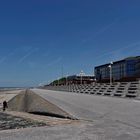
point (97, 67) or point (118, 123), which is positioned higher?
point (97, 67)

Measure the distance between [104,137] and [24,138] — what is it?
8.04 feet

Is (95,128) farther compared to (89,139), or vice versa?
(95,128)

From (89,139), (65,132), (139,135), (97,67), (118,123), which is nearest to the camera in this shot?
(89,139)

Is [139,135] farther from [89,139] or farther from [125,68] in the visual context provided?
[125,68]

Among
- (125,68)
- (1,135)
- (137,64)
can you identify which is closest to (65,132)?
(1,135)

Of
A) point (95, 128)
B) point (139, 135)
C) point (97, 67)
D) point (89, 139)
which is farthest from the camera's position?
point (97, 67)

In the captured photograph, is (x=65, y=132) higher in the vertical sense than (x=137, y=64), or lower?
lower

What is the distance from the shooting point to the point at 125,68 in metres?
105

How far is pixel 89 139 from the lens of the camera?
8.73 meters

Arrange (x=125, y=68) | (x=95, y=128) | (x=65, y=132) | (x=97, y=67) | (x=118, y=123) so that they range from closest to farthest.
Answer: (x=65, y=132) → (x=95, y=128) → (x=118, y=123) → (x=125, y=68) → (x=97, y=67)

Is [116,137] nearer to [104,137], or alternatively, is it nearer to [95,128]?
[104,137]

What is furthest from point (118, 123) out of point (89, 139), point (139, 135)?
point (89, 139)

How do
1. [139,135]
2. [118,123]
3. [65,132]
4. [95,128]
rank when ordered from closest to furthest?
[139,135]
[65,132]
[95,128]
[118,123]

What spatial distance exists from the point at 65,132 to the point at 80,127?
1179 mm
